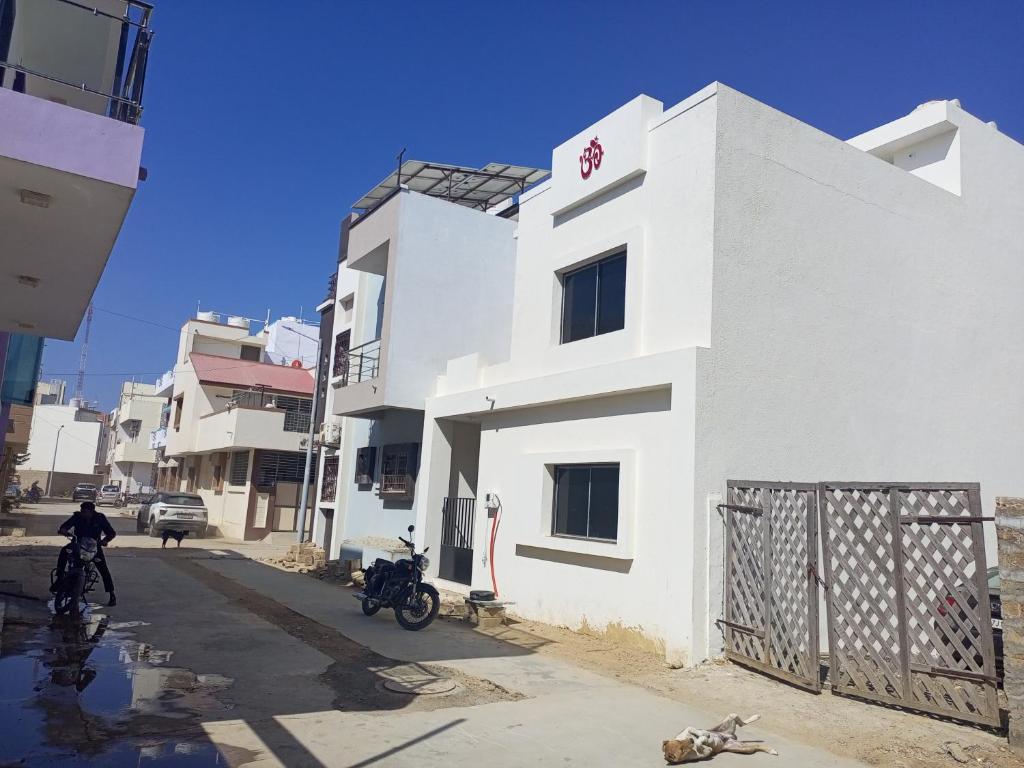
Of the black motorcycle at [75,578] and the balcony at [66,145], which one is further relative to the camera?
the black motorcycle at [75,578]

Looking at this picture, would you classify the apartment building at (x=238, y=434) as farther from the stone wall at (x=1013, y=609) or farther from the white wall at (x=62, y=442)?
the white wall at (x=62, y=442)

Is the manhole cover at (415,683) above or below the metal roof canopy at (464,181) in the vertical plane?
below

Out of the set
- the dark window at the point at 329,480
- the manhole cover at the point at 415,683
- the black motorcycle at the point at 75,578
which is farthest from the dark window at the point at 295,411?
the manhole cover at the point at 415,683

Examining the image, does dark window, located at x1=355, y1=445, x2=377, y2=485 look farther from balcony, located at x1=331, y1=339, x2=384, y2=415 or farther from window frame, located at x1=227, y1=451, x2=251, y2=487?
window frame, located at x1=227, y1=451, x2=251, y2=487

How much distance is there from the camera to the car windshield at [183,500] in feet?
80.4

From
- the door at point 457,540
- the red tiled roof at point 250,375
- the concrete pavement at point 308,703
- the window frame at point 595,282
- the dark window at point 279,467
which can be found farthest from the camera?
the red tiled roof at point 250,375

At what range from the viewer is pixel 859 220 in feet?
34.9

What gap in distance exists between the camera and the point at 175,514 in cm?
2408

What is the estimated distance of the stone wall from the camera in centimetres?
555

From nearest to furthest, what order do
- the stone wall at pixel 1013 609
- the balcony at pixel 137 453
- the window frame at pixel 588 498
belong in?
the stone wall at pixel 1013 609
the window frame at pixel 588 498
the balcony at pixel 137 453

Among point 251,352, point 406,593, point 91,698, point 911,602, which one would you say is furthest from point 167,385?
point 911,602

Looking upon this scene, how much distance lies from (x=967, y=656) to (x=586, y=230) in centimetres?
748

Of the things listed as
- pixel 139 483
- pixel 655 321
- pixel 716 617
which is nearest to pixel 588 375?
pixel 655 321

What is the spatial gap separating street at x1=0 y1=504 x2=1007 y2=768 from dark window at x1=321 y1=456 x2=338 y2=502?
1050 centimetres
